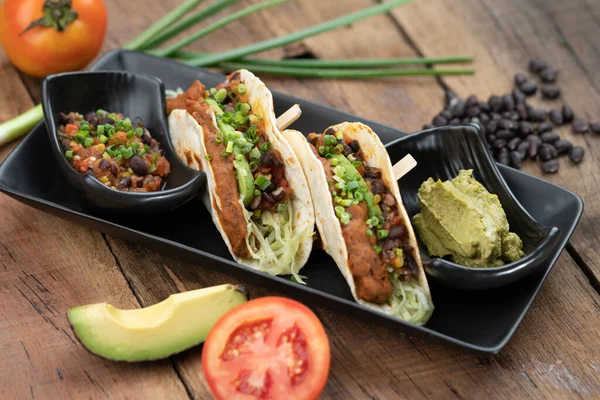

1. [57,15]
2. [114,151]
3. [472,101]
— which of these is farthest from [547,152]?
[57,15]

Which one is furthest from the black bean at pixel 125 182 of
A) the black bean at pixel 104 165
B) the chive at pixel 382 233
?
the chive at pixel 382 233

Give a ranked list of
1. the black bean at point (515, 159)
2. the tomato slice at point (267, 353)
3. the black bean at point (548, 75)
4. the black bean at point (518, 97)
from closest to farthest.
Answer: the tomato slice at point (267, 353)
the black bean at point (515, 159)
the black bean at point (518, 97)
the black bean at point (548, 75)

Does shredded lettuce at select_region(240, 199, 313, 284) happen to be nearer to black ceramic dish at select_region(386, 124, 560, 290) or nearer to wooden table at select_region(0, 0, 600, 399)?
wooden table at select_region(0, 0, 600, 399)

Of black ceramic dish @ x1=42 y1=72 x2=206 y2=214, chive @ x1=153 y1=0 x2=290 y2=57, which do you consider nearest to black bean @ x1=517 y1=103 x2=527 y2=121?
chive @ x1=153 y1=0 x2=290 y2=57

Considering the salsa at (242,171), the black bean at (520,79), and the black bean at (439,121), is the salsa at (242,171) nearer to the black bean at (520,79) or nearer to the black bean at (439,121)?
the black bean at (439,121)

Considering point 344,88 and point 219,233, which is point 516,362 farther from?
point 344,88

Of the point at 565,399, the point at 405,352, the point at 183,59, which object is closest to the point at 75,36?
the point at 183,59

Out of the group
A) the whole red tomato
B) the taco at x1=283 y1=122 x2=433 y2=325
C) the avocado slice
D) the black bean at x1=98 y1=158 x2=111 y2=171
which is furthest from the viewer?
the whole red tomato

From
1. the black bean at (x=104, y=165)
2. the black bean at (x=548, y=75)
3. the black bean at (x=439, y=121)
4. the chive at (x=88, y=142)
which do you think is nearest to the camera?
the black bean at (x=104, y=165)
